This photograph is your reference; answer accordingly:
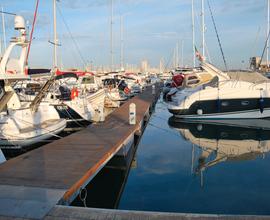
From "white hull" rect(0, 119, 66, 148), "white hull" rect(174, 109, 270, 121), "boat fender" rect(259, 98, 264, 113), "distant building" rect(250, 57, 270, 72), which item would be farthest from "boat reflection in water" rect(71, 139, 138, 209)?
"distant building" rect(250, 57, 270, 72)

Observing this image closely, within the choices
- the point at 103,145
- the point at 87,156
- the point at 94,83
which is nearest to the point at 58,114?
the point at 103,145

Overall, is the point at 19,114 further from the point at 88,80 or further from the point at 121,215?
the point at 88,80

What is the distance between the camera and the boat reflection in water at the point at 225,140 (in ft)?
38.1

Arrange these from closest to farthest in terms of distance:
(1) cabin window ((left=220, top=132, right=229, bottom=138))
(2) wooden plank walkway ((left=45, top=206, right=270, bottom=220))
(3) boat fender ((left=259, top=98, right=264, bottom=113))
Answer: (2) wooden plank walkway ((left=45, top=206, right=270, bottom=220)) < (1) cabin window ((left=220, top=132, right=229, bottom=138)) < (3) boat fender ((left=259, top=98, right=264, bottom=113))

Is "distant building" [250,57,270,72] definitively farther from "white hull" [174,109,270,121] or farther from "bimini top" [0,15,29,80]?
"bimini top" [0,15,29,80]

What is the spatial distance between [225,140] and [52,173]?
30.9 feet

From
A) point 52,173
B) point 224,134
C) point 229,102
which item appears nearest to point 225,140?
point 224,134

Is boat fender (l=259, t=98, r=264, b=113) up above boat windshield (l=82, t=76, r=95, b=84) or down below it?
below

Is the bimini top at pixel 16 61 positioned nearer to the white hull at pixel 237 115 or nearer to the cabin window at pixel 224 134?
the cabin window at pixel 224 134

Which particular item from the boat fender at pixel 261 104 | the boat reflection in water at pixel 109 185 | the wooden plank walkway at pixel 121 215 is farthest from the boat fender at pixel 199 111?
the wooden plank walkway at pixel 121 215

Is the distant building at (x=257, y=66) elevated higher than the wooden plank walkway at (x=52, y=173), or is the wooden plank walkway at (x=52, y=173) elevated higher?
the distant building at (x=257, y=66)

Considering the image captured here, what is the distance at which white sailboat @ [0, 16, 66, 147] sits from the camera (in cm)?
938

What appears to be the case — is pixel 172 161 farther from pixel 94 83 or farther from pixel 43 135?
pixel 94 83

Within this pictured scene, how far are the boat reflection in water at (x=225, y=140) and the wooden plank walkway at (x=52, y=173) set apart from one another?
3.08 m
